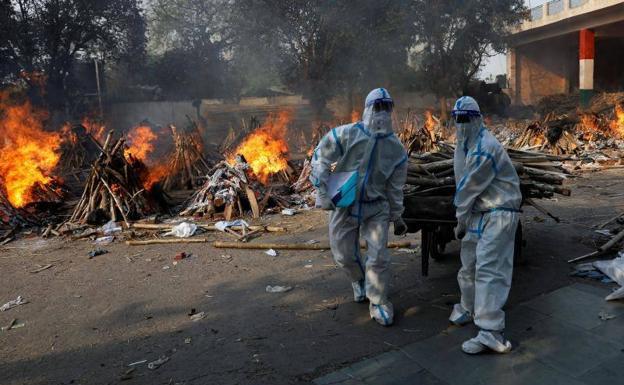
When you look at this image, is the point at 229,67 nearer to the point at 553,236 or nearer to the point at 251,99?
the point at 251,99

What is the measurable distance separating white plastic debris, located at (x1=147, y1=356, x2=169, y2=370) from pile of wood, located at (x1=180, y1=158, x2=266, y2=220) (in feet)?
16.1

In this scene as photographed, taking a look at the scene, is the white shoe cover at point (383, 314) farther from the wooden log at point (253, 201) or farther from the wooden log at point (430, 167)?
the wooden log at point (253, 201)

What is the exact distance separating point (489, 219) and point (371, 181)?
1.09 m

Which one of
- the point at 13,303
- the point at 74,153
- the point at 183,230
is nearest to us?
the point at 13,303

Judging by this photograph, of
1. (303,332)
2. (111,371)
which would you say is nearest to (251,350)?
(303,332)

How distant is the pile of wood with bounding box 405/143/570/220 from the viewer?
480cm

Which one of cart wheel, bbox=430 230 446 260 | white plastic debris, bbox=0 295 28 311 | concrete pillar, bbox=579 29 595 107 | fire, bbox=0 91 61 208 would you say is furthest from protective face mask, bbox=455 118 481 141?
concrete pillar, bbox=579 29 595 107

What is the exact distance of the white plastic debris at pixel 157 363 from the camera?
3.76 m

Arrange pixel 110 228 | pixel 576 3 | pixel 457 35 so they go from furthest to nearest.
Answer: pixel 576 3, pixel 457 35, pixel 110 228

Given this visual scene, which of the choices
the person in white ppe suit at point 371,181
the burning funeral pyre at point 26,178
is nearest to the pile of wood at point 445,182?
the person in white ppe suit at point 371,181

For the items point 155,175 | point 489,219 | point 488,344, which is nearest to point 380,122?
point 489,219

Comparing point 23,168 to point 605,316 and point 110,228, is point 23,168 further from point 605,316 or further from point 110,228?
point 605,316

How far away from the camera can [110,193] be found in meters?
8.71

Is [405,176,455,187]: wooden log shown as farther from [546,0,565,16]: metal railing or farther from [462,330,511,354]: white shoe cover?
[546,0,565,16]: metal railing
